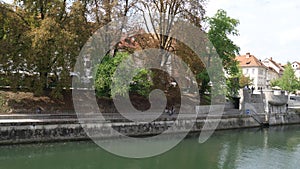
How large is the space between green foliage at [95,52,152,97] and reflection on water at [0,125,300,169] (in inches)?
187

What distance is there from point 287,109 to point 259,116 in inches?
216

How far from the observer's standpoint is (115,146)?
2014 centimetres

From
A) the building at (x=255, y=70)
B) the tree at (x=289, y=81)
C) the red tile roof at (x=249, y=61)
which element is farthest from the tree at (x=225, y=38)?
the red tile roof at (x=249, y=61)

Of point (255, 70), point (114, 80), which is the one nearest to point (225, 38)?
point (114, 80)

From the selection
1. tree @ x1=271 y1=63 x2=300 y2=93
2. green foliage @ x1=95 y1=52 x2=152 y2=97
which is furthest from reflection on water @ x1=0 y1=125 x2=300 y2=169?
tree @ x1=271 y1=63 x2=300 y2=93

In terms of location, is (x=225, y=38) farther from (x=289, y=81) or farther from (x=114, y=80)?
(x=289, y=81)

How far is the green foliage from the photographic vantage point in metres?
23.3

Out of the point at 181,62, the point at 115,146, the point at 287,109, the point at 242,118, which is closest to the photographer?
the point at 115,146

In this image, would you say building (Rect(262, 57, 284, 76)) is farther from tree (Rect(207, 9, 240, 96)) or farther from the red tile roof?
tree (Rect(207, 9, 240, 96))

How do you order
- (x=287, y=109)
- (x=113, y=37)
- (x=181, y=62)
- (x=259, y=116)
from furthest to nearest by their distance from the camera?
(x=287, y=109), (x=259, y=116), (x=181, y=62), (x=113, y=37)

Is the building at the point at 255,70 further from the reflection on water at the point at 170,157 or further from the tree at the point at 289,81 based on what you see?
the reflection on water at the point at 170,157

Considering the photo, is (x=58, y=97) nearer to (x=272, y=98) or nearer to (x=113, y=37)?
(x=113, y=37)

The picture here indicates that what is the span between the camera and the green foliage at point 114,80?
2332 cm

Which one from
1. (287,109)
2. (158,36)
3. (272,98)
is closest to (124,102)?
(158,36)
